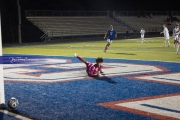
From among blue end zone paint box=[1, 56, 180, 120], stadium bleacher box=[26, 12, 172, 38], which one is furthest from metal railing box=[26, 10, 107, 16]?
blue end zone paint box=[1, 56, 180, 120]

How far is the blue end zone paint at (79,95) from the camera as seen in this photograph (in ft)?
18.9

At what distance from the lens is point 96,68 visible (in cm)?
1044

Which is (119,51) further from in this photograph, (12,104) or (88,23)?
(88,23)

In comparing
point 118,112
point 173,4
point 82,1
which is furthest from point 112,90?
point 173,4

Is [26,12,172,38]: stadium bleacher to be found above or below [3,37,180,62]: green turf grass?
above

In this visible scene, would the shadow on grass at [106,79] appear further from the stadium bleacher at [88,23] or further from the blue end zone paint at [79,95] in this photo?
the stadium bleacher at [88,23]

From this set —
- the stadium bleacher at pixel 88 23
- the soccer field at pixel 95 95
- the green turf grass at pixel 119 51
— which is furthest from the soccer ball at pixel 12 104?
the stadium bleacher at pixel 88 23

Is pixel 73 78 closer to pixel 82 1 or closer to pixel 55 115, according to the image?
pixel 55 115

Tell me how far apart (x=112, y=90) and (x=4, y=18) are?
35.4 m

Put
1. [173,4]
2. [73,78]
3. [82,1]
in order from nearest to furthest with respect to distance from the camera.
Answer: [73,78] < [82,1] < [173,4]

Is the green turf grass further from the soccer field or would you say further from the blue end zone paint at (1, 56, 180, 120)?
the blue end zone paint at (1, 56, 180, 120)

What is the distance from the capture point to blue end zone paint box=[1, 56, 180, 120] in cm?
576

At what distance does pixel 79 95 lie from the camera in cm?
746

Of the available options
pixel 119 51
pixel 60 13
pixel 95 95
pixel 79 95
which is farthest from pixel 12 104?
pixel 60 13
